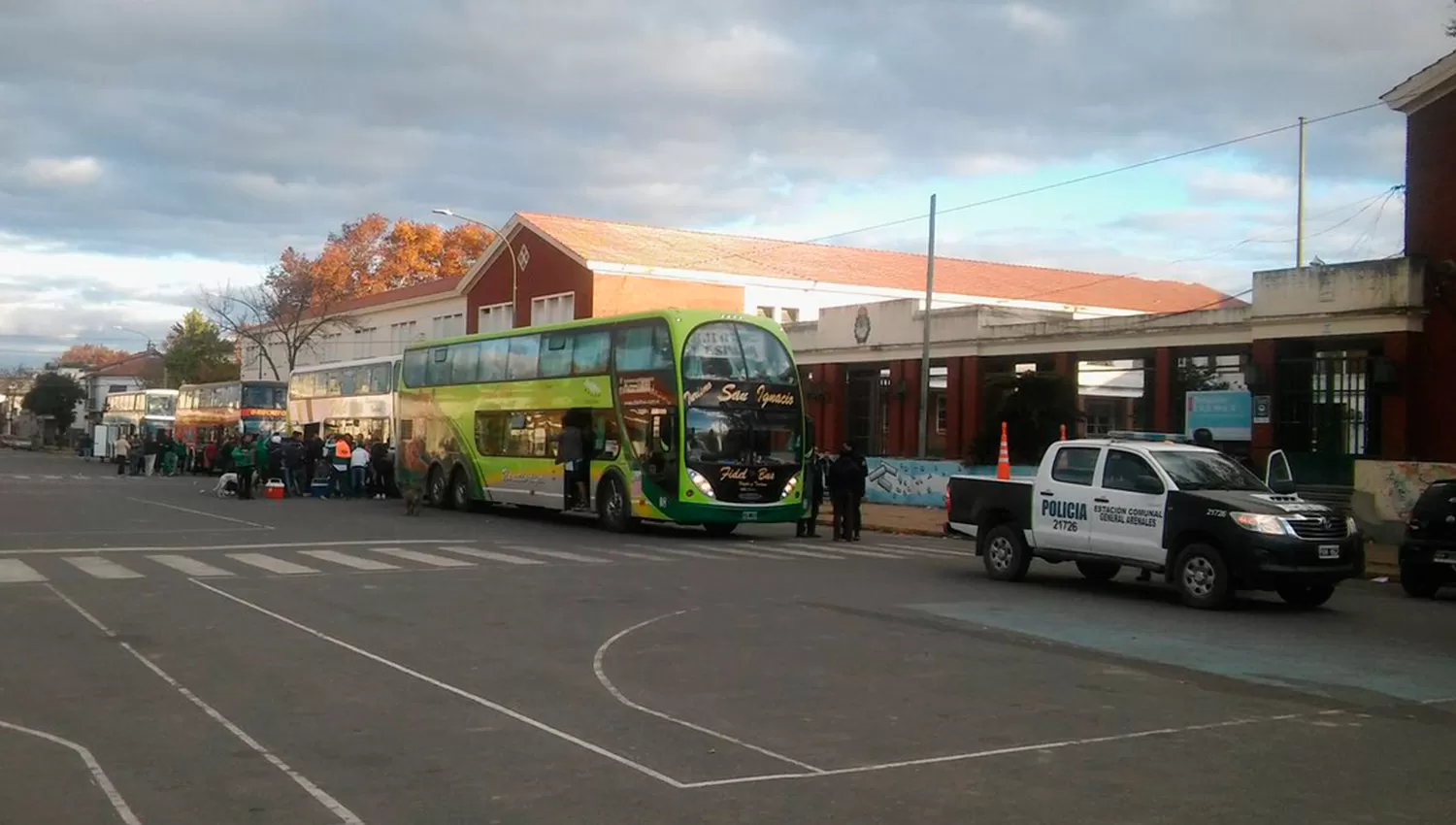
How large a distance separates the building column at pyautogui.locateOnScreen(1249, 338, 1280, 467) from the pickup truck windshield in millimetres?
13345

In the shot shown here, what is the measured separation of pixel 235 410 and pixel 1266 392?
41.2 meters

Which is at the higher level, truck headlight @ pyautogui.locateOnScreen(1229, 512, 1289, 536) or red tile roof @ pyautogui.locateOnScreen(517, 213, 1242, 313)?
→ red tile roof @ pyautogui.locateOnScreen(517, 213, 1242, 313)

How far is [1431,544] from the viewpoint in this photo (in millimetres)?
17109

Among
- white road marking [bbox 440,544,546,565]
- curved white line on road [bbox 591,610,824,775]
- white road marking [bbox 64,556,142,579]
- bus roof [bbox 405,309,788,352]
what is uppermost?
bus roof [bbox 405,309,788,352]

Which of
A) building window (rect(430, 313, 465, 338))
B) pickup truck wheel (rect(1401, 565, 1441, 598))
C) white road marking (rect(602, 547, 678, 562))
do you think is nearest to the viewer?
pickup truck wheel (rect(1401, 565, 1441, 598))

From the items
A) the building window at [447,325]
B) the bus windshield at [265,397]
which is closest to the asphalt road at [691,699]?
the bus windshield at [265,397]

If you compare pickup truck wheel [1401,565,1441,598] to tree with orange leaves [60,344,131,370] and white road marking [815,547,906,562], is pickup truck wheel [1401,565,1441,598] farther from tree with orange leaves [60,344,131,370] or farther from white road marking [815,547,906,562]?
tree with orange leaves [60,344,131,370]

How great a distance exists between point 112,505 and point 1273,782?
92.0 ft

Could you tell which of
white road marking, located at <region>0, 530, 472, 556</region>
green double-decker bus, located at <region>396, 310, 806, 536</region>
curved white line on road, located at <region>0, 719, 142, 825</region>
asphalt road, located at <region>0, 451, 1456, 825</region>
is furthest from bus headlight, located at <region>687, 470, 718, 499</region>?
curved white line on road, located at <region>0, 719, 142, 825</region>

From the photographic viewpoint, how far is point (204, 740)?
25.6 ft

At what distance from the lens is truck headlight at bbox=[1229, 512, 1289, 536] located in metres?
14.2

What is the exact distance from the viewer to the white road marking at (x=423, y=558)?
60.2 feet

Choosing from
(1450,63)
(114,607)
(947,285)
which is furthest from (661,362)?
(947,285)

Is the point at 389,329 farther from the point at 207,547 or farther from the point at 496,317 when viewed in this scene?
the point at 207,547
